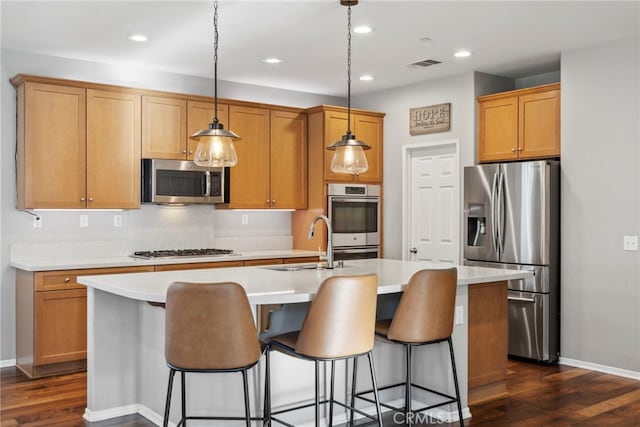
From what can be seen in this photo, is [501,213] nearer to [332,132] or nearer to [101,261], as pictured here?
[332,132]

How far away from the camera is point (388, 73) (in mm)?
5918

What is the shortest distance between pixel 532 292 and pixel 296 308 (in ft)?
8.09

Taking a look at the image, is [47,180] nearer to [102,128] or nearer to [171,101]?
[102,128]

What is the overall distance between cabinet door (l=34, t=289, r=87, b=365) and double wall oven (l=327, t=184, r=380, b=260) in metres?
2.53

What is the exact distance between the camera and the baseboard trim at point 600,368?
471cm

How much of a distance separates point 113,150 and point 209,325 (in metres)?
3.07

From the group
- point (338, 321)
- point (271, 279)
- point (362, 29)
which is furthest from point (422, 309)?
point (362, 29)

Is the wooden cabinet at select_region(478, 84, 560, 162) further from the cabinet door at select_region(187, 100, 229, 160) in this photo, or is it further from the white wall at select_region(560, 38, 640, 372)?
the cabinet door at select_region(187, 100, 229, 160)

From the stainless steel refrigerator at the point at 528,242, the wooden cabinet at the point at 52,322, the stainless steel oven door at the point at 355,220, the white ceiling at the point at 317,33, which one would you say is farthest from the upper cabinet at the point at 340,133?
the wooden cabinet at the point at 52,322

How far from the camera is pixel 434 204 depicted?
629cm

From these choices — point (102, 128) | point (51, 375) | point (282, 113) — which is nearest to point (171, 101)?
point (102, 128)

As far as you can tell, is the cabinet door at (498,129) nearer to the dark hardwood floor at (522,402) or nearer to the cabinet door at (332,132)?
the cabinet door at (332,132)

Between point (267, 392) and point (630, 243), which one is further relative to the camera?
point (630, 243)

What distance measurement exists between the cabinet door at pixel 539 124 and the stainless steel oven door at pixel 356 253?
75.6 inches
